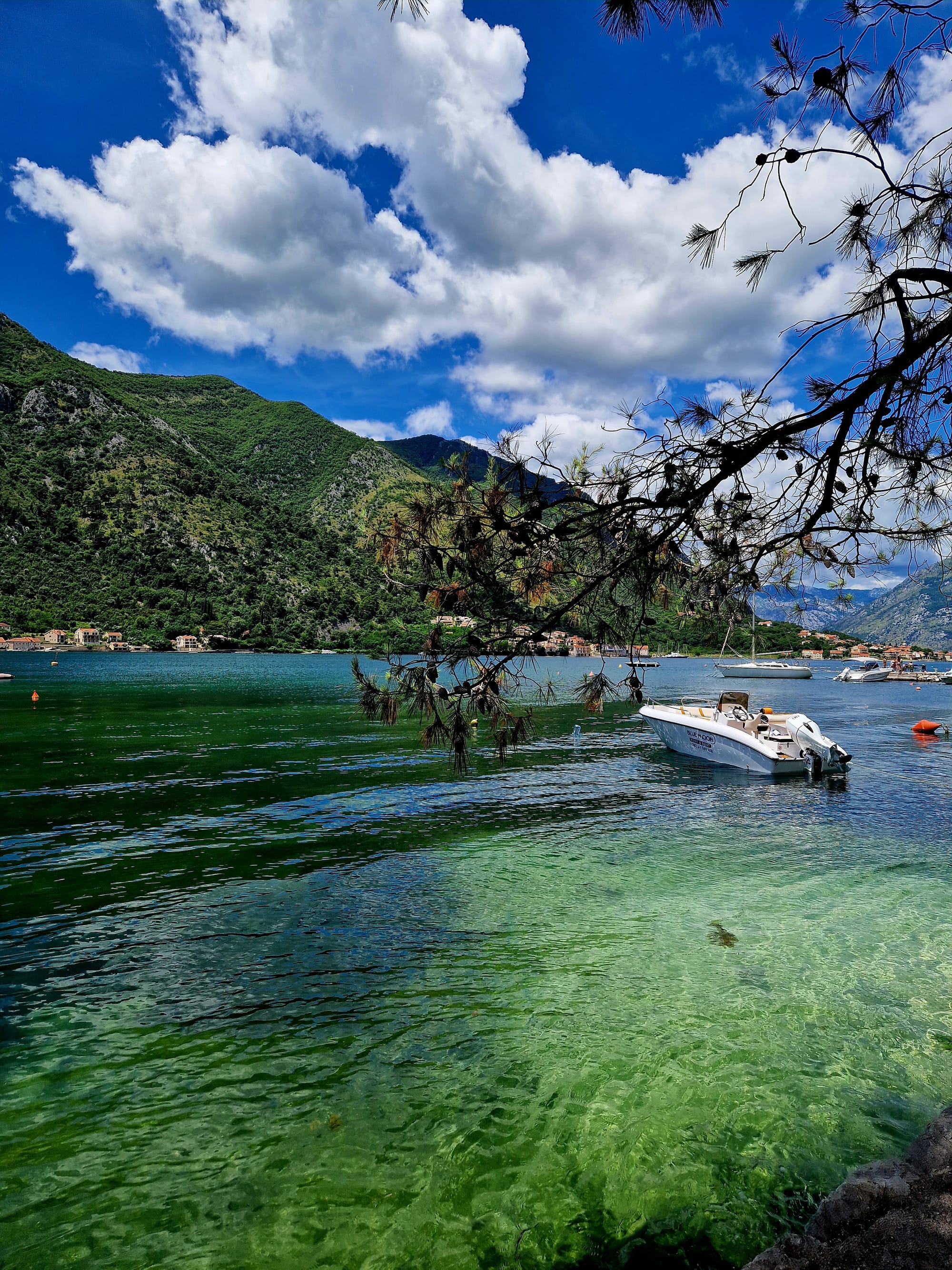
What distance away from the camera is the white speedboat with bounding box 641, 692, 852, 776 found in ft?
73.3

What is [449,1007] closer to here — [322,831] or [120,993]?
[120,993]

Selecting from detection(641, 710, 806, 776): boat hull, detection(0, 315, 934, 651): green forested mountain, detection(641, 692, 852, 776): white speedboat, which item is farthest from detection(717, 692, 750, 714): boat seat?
detection(0, 315, 934, 651): green forested mountain

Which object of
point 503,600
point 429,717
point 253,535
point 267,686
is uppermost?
point 253,535

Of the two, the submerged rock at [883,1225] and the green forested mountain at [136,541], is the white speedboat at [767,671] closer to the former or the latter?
the green forested mountain at [136,541]

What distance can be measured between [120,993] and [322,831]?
24.0 ft

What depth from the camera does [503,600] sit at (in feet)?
14.1

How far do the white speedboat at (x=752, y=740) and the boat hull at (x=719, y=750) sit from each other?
24mm

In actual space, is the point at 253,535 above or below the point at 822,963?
above

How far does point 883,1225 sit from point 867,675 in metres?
126

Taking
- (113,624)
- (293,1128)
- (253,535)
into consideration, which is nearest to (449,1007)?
(293,1128)

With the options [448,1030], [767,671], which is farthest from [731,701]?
[767,671]

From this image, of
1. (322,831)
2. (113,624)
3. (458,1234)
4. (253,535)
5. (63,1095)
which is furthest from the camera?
(253,535)

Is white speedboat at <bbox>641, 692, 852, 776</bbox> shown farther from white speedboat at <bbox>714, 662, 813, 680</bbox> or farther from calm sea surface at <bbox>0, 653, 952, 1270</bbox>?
white speedboat at <bbox>714, 662, 813, 680</bbox>

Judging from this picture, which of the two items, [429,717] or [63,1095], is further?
[63,1095]
